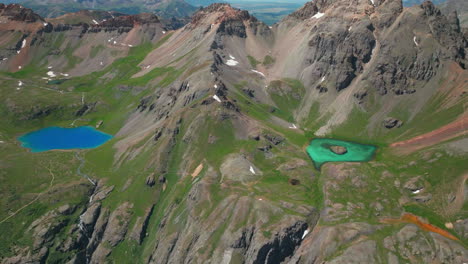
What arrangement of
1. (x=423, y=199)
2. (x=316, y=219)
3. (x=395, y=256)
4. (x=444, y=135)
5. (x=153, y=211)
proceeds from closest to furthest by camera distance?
(x=395, y=256) < (x=316, y=219) < (x=423, y=199) < (x=153, y=211) < (x=444, y=135)

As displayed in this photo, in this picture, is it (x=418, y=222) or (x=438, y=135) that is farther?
(x=438, y=135)

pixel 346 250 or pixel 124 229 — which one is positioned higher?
pixel 346 250

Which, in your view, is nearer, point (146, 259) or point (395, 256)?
point (395, 256)

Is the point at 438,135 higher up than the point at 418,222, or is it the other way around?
the point at 418,222

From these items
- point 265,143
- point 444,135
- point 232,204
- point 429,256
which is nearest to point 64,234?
point 232,204

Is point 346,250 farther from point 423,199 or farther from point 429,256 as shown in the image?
point 423,199

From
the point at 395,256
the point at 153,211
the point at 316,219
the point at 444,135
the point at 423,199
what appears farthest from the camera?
the point at 444,135

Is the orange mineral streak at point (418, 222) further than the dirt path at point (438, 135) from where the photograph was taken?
No

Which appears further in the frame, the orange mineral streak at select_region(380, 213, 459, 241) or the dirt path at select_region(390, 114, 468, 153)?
the dirt path at select_region(390, 114, 468, 153)
